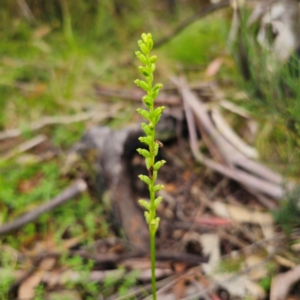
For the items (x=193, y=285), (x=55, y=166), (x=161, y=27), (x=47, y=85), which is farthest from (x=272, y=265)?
(x=161, y=27)

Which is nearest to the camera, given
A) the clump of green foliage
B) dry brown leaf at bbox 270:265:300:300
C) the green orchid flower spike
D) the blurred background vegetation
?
the green orchid flower spike

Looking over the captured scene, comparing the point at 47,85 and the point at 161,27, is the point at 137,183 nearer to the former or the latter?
the point at 47,85

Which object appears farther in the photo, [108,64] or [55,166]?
[108,64]

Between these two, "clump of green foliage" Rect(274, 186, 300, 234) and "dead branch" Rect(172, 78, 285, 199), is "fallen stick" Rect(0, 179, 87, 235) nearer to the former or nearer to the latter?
"dead branch" Rect(172, 78, 285, 199)

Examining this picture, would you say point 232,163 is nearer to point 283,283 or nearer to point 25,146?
point 283,283

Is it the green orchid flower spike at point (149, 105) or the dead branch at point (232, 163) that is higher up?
the green orchid flower spike at point (149, 105)

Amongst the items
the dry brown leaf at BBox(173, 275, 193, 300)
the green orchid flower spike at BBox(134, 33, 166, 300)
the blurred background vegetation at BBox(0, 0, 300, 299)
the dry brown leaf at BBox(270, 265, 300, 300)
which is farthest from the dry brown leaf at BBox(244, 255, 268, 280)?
the green orchid flower spike at BBox(134, 33, 166, 300)

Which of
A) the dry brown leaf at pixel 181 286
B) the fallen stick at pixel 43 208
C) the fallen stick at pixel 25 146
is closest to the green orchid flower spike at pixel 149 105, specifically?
the dry brown leaf at pixel 181 286

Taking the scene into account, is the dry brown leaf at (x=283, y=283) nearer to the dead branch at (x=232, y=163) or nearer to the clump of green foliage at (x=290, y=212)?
the clump of green foliage at (x=290, y=212)

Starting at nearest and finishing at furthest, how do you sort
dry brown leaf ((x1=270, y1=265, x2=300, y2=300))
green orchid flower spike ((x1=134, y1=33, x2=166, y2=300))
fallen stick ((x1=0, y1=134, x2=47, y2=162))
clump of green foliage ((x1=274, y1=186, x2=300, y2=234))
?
green orchid flower spike ((x1=134, y1=33, x2=166, y2=300)), dry brown leaf ((x1=270, y1=265, x2=300, y2=300)), clump of green foliage ((x1=274, y1=186, x2=300, y2=234)), fallen stick ((x1=0, y1=134, x2=47, y2=162))
